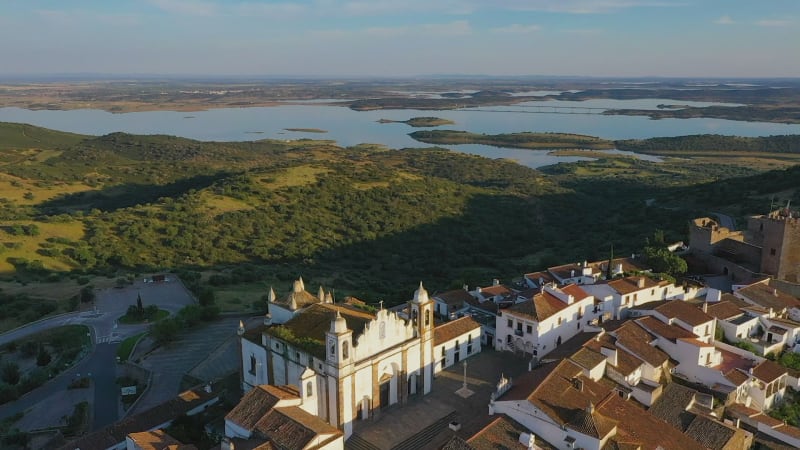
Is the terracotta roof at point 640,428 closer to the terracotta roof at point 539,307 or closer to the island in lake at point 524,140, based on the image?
the terracotta roof at point 539,307

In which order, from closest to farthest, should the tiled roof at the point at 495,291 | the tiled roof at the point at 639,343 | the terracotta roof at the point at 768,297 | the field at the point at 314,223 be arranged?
1. the tiled roof at the point at 639,343
2. the terracotta roof at the point at 768,297
3. the tiled roof at the point at 495,291
4. the field at the point at 314,223

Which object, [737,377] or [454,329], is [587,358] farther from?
[454,329]

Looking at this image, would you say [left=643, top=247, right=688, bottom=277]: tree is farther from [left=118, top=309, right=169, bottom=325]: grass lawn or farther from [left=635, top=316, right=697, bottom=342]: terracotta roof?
[left=118, top=309, right=169, bottom=325]: grass lawn

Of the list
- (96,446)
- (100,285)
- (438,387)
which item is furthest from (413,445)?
(100,285)

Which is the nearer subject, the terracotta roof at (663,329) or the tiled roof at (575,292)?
the terracotta roof at (663,329)

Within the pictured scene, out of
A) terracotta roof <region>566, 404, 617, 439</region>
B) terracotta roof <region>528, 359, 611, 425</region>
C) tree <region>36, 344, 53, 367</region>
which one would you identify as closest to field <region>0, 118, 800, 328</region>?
tree <region>36, 344, 53, 367</region>

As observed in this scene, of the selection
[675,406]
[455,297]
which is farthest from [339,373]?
[455,297]

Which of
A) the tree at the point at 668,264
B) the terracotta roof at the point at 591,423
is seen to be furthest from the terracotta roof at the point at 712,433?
the tree at the point at 668,264
